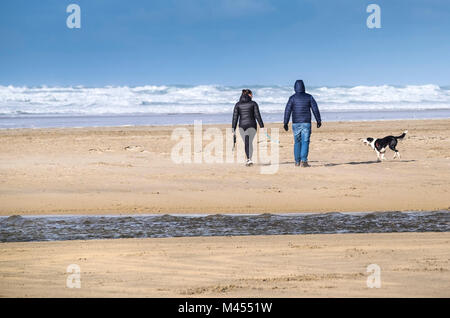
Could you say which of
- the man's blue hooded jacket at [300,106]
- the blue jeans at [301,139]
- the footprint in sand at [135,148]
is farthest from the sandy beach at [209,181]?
the man's blue hooded jacket at [300,106]

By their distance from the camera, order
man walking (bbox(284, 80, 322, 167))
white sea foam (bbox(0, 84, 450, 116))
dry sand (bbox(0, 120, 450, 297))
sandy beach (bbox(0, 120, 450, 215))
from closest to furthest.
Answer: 1. dry sand (bbox(0, 120, 450, 297))
2. sandy beach (bbox(0, 120, 450, 215))
3. man walking (bbox(284, 80, 322, 167))
4. white sea foam (bbox(0, 84, 450, 116))

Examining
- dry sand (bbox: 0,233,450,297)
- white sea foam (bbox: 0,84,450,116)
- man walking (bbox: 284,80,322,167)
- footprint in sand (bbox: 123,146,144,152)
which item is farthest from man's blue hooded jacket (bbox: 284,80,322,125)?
white sea foam (bbox: 0,84,450,116)

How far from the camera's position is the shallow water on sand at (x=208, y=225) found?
28.1 ft

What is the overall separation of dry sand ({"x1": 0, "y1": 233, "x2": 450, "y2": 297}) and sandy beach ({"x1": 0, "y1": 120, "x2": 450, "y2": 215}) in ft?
9.72

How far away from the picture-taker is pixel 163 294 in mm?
5539

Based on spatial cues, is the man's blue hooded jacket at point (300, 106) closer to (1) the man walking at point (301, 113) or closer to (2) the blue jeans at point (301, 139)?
(1) the man walking at point (301, 113)

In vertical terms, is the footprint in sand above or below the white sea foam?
below

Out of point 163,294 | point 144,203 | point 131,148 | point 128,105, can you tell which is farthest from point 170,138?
point 128,105

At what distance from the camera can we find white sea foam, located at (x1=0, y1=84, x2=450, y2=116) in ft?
186

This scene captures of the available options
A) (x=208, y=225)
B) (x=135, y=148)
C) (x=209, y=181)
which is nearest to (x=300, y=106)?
(x=209, y=181)

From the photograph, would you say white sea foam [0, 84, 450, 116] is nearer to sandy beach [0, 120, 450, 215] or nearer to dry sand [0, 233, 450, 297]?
sandy beach [0, 120, 450, 215]

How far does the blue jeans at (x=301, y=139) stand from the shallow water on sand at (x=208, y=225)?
19.4 feet
